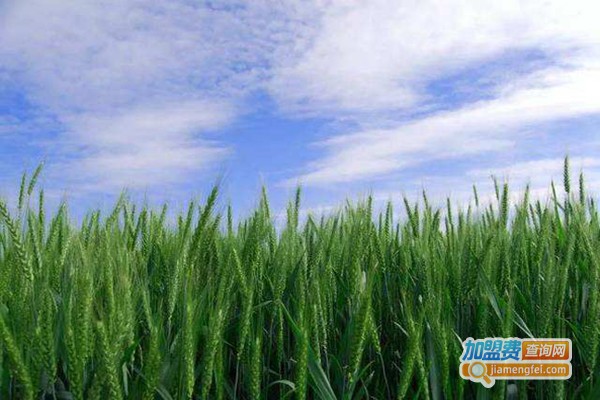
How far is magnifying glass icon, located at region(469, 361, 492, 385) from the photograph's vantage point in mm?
2012

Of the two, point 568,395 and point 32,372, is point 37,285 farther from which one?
point 568,395

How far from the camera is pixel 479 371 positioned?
202cm

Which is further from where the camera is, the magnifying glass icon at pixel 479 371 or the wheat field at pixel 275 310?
the magnifying glass icon at pixel 479 371

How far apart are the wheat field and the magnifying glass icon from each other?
1.7 inches

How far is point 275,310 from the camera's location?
2.04 metres

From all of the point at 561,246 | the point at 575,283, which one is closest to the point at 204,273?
the point at 575,283

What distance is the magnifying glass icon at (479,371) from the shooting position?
6.60 ft

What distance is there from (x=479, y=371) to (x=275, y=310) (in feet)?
2.26

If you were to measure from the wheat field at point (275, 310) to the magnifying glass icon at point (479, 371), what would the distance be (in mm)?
44

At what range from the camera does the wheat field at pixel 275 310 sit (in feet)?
5.19

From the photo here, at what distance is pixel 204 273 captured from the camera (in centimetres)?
231

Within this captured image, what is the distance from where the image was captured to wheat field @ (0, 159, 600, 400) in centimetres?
158

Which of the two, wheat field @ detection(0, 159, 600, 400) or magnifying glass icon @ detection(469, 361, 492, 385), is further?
magnifying glass icon @ detection(469, 361, 492, 385)

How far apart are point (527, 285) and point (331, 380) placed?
2.95 feet
